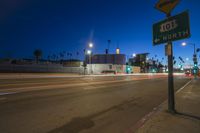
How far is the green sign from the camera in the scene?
22.0ft

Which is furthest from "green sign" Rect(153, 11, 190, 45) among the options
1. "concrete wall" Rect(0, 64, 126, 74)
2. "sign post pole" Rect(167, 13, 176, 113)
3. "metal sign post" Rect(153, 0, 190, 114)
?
"concrete wall" Rect(0, 64, 126, 74)

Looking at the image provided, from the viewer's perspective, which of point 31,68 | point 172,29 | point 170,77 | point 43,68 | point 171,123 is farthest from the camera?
point 43,68

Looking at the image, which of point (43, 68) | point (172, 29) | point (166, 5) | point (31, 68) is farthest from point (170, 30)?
point (43, 68)

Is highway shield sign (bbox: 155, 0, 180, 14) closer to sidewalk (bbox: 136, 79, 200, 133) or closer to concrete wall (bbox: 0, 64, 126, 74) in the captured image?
sidewalk (bbox: 136, 79, 200, 133)

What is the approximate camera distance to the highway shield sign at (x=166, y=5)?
7098mm

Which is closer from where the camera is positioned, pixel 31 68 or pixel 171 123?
pixel 171 123

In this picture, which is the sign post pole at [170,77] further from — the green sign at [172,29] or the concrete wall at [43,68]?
the concrete wall at [43,68]

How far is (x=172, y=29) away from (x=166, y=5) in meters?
0.96

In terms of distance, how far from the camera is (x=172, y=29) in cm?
709

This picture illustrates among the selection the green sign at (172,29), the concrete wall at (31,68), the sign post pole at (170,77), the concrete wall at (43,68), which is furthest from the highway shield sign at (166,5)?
the concrete wall at (31,68)

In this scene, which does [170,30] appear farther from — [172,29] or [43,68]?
[43,68]

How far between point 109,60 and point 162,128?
371ft

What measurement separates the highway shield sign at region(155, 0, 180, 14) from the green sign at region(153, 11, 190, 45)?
35cm

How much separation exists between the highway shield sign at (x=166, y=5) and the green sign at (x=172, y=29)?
1.16 feet
